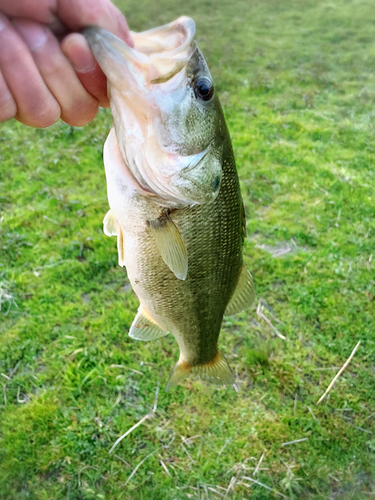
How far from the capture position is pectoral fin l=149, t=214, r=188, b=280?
1.30 m

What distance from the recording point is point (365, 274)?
136 inches

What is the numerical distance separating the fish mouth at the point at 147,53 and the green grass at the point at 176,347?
2203mm

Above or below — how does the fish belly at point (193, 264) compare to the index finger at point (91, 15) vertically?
below

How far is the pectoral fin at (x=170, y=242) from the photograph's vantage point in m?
1.30

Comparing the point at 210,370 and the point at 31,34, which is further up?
the point at 31,34

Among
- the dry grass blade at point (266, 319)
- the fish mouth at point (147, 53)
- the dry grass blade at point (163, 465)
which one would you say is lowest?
the dry grass blade at point (163, 465)

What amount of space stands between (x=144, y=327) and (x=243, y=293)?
500 mm

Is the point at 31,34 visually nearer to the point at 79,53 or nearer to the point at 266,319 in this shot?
the point at 79,53

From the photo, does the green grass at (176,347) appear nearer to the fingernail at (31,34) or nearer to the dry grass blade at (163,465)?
the dry grass blade at (163,465)

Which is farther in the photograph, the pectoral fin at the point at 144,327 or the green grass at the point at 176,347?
the green grass at the point at 176,347

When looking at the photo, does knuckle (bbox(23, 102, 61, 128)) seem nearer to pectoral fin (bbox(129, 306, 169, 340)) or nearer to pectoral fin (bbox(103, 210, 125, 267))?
pectoral fin (bbox(103, 210, 125, 267))

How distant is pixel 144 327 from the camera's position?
183 centimetres

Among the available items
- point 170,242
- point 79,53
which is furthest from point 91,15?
point 170,242

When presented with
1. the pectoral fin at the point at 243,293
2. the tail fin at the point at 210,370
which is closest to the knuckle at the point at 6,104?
the pectoral fin at the point at 243,293
